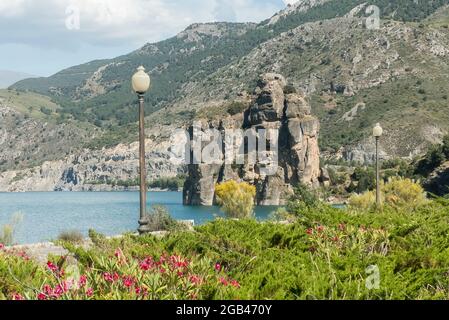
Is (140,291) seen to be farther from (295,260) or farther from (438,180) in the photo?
(438,180)

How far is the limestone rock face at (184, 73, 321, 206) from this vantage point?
9369cm

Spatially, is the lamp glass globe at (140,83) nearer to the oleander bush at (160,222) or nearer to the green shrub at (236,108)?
the oleander bush at (160,222)

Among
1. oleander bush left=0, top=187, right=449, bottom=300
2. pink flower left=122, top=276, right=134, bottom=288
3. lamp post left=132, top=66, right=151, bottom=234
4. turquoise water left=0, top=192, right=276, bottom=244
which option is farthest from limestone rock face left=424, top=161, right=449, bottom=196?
pink flower left=122, top=276, right=134, bottom=288

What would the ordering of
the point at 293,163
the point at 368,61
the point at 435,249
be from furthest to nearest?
the point at 368,61
the point at 293,163
the point at 435,249

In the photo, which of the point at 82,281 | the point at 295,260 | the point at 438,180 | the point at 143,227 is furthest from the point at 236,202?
the point at 82,281

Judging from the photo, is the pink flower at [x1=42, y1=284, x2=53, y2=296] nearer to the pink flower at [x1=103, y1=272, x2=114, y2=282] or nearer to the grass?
the grass

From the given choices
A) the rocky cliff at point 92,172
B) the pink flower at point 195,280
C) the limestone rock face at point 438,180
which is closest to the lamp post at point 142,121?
the pink flower at point 195,280

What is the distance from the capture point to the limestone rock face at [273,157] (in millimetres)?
93688

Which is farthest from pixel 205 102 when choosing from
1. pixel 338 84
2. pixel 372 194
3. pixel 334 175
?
pixel 372 194

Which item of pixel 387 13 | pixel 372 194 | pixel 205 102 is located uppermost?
pixel 387 13

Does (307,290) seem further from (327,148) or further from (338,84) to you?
(338,84)
